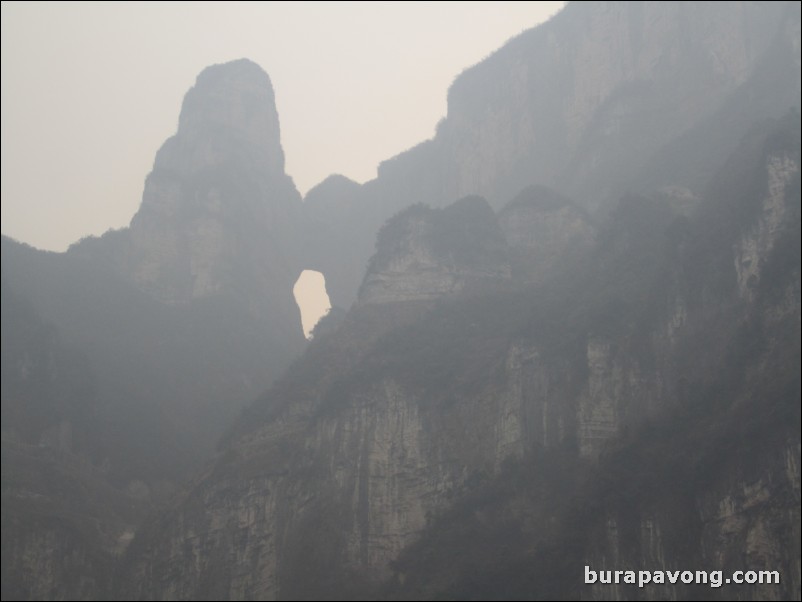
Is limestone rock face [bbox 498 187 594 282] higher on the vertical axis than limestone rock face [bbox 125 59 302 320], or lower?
lower

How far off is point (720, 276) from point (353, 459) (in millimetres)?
17188

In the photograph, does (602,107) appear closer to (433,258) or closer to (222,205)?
(433,258)

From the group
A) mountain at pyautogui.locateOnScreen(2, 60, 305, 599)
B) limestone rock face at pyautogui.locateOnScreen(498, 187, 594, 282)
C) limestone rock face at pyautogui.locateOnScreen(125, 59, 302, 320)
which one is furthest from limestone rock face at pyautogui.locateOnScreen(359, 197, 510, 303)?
limestone rock face at pyautogui.locateOnScreen(125, 59, 302, 320)

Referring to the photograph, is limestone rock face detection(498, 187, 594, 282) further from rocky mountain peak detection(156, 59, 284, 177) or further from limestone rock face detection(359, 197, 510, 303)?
rocky mountain peak detection(156, 59, 284, 177)

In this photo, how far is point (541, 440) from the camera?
4919cm

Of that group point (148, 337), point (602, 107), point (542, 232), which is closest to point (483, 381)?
point (542, 232)

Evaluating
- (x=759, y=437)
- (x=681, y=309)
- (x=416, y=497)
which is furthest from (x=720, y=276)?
(x=416, y=497)

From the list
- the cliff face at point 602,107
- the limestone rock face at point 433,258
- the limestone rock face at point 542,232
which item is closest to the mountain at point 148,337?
the cliff face at point 602,107

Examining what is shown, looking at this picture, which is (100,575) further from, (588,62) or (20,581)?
(588,62)

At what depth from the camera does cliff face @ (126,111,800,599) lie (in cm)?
4012

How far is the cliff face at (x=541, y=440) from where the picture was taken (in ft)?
132

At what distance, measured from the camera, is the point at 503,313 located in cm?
5825

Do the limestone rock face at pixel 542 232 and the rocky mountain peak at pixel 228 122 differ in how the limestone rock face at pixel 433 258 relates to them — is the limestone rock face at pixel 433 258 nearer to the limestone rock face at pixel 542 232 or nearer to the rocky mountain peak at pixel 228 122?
the limestone rock face at pixel 542 232

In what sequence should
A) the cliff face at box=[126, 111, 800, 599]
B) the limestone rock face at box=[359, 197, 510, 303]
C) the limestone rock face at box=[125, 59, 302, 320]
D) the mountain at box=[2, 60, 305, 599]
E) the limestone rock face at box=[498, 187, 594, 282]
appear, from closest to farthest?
A: the cliff face at box=[126, 111, 800, 599], the mountain at box=[2, 60, 305, 599], the limestone rock face at box=[359, 197, 510, 303], the limestone rock face at box=[498, 187, 594, 282], the limestone rock face at box=[125, 59, 302, 320]
